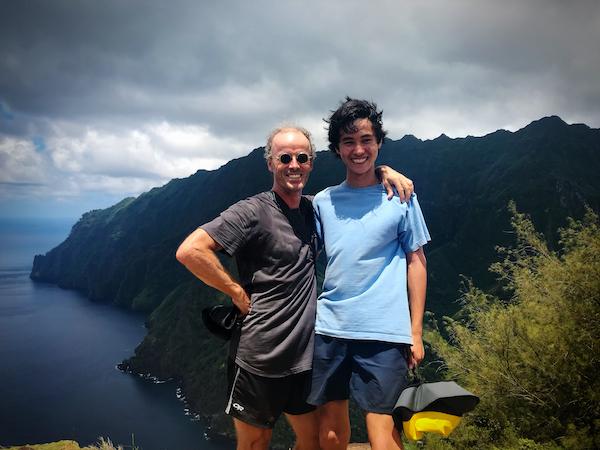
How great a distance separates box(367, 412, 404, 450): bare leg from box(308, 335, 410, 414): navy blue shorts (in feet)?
0.15

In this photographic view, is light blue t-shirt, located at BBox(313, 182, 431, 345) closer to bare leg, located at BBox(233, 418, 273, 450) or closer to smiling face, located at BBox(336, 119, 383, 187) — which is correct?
smiling face, located at BBox(336, 119, 383, 187)

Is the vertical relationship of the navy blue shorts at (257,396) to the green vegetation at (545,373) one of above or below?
above

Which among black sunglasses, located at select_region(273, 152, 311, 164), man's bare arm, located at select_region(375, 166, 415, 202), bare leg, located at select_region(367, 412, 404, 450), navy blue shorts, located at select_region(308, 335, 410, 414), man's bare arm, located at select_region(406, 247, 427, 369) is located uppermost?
black sunglasses, located at select_region(273, 152, 311, 164)

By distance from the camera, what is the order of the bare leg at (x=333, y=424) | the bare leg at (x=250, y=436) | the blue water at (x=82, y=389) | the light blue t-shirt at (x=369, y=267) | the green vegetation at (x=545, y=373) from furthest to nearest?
the blue water at (x=82, y=389) → the green vegetation at (x=545, y=373) → the bare leg at (x=250, y=436) → the bare leg at (x=333, y=424) → the light blue t-shirt at (x=369, y=267)

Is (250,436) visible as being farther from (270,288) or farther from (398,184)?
(398,184)

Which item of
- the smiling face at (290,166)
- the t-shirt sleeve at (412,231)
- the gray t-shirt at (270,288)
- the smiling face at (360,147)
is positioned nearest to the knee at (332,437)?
the gray t-shirt at (270,288)

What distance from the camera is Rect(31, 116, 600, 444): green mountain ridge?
68938mm

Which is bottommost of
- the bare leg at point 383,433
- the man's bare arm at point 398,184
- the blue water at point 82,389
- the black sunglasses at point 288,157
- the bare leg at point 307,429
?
the blue water at point 82,389

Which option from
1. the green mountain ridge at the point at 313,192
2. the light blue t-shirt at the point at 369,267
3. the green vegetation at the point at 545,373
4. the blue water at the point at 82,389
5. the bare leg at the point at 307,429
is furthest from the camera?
the green mountain ridge at the point at 313,192

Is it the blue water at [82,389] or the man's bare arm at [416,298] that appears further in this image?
the blue water at [82,389]

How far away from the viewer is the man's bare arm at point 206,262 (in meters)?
2.36

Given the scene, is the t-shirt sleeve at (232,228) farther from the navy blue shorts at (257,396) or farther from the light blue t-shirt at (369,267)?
the navy blue shorts at (257,396)

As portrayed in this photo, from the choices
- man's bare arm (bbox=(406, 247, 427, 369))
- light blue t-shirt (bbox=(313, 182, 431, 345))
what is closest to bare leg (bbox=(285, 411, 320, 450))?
light blue t-shirt (bbox=(313, 182, 431, 345))

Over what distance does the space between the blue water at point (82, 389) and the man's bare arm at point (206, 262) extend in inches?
1605
